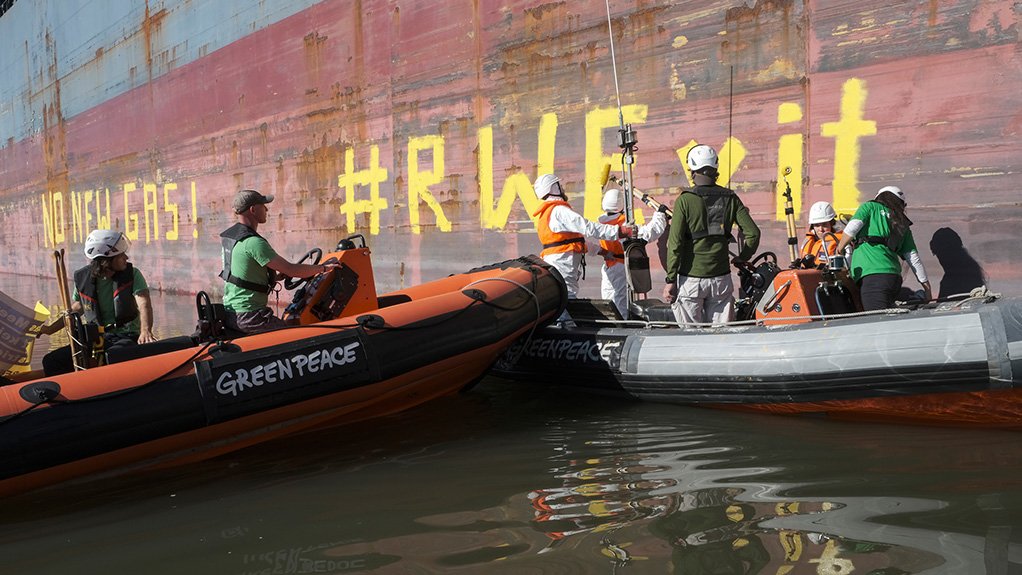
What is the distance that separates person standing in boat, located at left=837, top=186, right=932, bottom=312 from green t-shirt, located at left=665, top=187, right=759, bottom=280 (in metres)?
0.71

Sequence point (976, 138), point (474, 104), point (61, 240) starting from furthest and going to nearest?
point (61, 240)
point (474, 104)
point (976, 138)

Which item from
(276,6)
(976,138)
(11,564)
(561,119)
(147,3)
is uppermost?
(147,3)

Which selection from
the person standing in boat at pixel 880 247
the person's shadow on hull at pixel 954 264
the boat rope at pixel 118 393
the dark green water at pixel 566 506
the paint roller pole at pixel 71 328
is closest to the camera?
the dark green water at pixel 566 506

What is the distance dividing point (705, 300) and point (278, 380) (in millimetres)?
2805

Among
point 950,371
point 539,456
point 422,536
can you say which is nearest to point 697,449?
point 539,456

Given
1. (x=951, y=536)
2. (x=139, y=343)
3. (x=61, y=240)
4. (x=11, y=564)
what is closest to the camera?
(x=951, y=536)

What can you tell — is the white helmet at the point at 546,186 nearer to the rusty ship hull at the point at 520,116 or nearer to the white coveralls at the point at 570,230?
the white coveralls at the point at 570,230

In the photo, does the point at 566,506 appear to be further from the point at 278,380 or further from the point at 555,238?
the point at 555,238

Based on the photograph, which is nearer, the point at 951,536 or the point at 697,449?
the point at 951,536

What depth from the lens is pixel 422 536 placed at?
3273 millimetres

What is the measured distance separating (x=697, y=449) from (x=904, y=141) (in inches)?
130

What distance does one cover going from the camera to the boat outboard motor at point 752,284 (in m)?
6.04

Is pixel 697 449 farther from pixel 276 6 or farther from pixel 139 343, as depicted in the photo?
pixel 276 6

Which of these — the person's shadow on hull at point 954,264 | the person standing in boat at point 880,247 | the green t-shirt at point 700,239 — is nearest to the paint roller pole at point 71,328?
the green t-shirt at point 700,239
